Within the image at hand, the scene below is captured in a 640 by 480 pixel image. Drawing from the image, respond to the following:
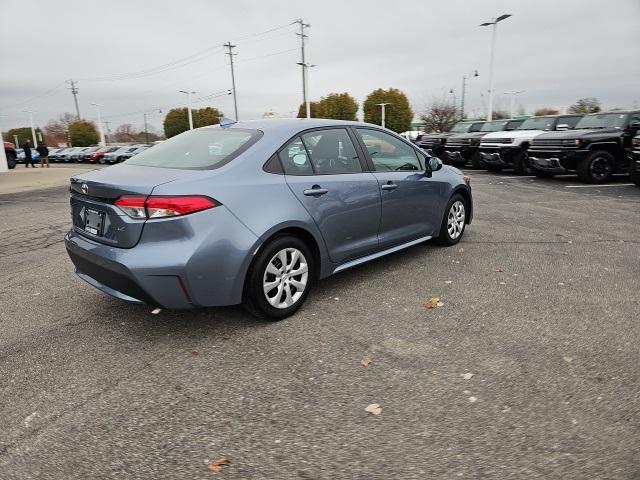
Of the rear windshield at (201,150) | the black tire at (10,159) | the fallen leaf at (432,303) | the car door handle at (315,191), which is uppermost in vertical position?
the rear windshield at (201,150)

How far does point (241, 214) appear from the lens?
3295 mm

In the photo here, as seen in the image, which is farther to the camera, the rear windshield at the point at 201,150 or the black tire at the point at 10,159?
the black tire at the point at 10,159

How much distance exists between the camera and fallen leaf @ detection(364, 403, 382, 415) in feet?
8.40

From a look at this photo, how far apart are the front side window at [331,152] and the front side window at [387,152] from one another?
0.80 ft

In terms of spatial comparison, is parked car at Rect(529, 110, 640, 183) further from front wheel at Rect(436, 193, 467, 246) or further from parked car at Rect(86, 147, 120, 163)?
parked car at Rect(86, 147, 120, 163)

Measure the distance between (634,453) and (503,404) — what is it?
2.01 ft

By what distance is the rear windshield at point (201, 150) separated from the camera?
3.55m

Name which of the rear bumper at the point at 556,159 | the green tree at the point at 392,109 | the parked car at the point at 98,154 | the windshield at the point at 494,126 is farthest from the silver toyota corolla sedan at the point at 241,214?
the green tree at the point at 392,109

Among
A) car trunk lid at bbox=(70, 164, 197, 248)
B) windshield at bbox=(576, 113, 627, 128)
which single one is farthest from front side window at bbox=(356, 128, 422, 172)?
windshield at bbox=(576, 113, 627, 128)

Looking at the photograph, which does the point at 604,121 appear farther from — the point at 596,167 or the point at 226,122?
the point at 226,122

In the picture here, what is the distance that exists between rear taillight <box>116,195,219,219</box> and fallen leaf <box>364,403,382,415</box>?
5.32 ft

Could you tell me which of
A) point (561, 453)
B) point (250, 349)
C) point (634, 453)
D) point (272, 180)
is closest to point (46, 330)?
point (250, 349)

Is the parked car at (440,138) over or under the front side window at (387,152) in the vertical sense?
under

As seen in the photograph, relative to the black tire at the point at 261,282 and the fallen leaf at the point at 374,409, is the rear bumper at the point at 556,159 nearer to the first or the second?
the black tire at the point at 261,282
